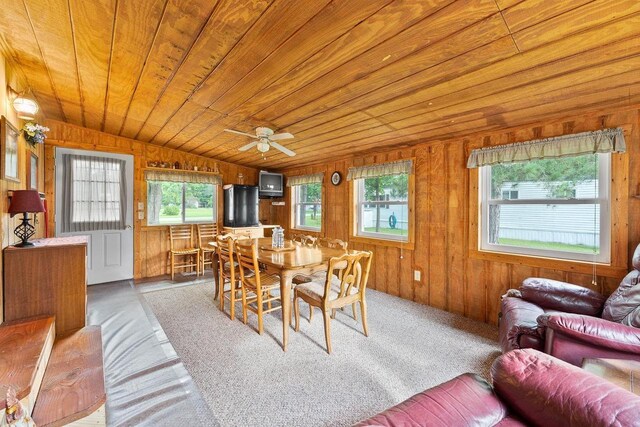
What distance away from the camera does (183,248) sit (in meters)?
5.11

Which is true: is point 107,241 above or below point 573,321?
above

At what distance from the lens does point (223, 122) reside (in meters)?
3.14

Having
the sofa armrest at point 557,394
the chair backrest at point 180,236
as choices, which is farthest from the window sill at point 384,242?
the chair backrest at point 180,236

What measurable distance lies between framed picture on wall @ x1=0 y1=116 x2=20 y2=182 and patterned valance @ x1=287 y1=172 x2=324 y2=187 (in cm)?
370

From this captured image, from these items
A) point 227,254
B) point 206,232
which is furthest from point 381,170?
point 206,232

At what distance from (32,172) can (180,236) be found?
2244 mm

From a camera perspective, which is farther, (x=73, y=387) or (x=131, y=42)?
(x=131, y=42)

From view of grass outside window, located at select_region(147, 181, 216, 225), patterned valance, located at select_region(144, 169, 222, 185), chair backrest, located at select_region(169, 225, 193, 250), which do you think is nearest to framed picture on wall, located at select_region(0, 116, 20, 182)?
patterned valance, located at select_region(144, 169, 222, 185)

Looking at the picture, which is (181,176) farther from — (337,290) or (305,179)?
(337,290)

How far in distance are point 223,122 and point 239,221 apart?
8.24 ft

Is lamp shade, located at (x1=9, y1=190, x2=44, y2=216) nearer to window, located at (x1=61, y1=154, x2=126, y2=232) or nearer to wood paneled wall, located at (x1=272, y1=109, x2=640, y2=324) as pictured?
window, located at (x1=61, y1=154, x2=126, y2=232)

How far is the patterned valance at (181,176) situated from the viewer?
475 centimetres

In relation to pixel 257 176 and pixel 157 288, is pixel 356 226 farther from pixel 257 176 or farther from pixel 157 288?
pixel 157 288

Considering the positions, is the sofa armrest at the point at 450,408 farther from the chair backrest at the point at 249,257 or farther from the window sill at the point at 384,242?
the window sill at the point at 384,242
